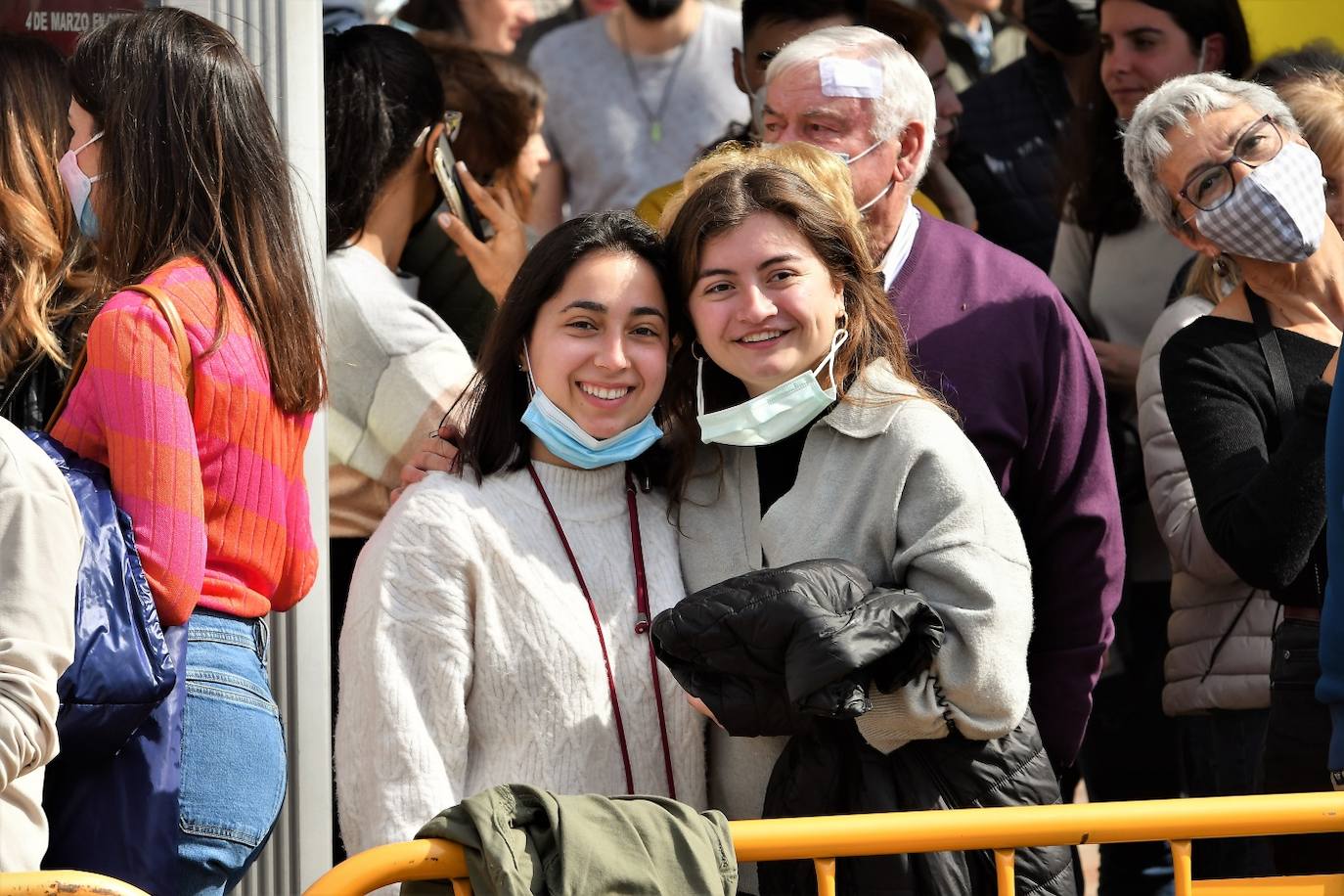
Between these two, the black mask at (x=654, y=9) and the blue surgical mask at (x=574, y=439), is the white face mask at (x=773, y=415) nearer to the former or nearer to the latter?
the blue surgical mask at (x=574, y=439)

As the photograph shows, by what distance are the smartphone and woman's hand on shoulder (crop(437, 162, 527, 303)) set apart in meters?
0.02

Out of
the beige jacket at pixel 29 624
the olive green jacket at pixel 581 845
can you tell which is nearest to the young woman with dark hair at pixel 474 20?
the beige jacket at pixel 29 624

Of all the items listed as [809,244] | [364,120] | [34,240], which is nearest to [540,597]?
[809,244]

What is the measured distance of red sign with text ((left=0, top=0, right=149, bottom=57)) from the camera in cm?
356

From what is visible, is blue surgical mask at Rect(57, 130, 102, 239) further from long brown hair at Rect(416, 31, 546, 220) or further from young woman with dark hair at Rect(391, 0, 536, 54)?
young woman with dark hair at Rect(391, 0, 536, 54)

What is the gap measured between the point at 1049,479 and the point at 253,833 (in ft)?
5.37

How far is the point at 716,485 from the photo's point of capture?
2930 millimetres

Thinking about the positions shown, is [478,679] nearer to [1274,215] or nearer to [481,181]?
[1274,215]

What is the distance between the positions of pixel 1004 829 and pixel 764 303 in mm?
→ 955

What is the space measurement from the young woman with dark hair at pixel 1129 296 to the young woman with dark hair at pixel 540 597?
1941mm

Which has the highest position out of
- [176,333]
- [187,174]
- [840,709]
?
[187,174]

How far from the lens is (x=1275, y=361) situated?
11.4ft

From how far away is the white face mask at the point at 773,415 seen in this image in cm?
285

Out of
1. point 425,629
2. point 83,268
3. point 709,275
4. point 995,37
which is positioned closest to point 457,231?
point 83,268
